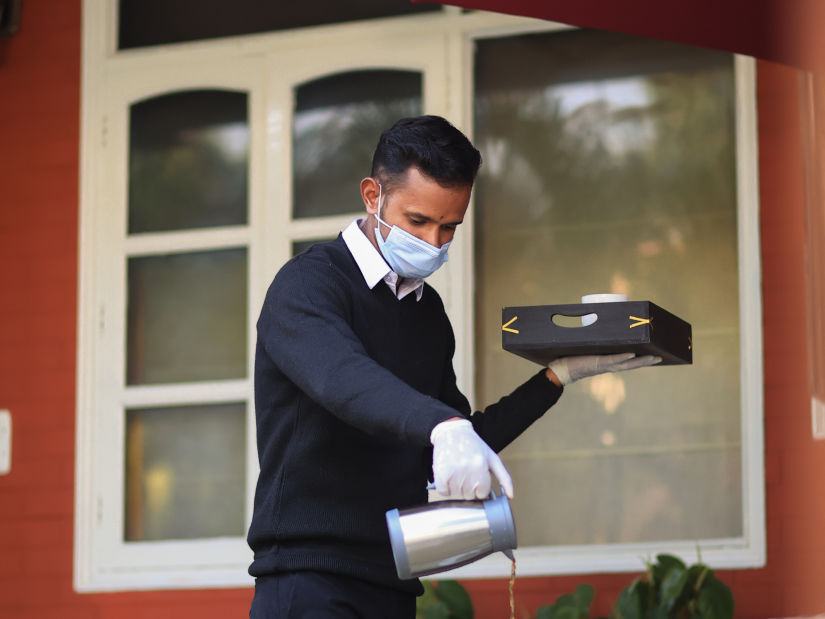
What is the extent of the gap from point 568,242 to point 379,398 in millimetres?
2397

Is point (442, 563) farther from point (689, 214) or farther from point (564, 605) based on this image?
point (689, 214)

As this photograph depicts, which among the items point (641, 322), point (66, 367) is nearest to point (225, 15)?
point (66, 367)

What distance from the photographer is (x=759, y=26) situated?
10.5ft

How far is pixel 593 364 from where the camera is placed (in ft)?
8.42

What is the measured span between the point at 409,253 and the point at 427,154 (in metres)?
0.18

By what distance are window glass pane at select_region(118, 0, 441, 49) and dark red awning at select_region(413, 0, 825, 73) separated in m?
1.43

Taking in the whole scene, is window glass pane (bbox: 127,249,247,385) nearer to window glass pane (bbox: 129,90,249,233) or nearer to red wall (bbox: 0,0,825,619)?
window glass pane (bbox: 129,90,249,233)

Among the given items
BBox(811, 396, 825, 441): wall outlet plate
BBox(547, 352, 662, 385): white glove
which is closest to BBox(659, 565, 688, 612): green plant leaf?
BBox(811, 396, 825, 441): wall outlet plate

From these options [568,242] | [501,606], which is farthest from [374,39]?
[501,606]

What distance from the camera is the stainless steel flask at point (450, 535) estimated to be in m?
2.01

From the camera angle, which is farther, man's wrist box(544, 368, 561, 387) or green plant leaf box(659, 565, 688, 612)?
green plant leaf box(659, 565, 688, 612)

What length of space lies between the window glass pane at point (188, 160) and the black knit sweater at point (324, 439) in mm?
2332

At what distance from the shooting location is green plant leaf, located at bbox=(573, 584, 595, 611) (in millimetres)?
3871

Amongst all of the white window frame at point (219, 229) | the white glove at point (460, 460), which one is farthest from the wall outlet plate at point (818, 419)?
the white glove at point (460, 460)
